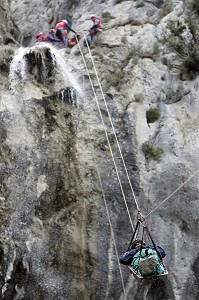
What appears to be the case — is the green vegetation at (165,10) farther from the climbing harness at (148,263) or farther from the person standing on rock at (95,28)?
the climbing harness at (148,263)

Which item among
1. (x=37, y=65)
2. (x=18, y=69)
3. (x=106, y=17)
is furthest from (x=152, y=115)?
(x=106, y=17)

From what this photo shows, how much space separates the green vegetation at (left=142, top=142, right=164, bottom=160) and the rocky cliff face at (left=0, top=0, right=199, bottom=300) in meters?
0.03

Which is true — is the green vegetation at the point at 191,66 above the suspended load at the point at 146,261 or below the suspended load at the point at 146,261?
above

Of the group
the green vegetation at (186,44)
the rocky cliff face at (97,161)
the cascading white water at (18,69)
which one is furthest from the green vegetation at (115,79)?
the cascading white water at (18,69)

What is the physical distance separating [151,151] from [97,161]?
163 cm

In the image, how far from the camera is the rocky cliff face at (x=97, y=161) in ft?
37.3

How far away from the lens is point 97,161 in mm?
12883

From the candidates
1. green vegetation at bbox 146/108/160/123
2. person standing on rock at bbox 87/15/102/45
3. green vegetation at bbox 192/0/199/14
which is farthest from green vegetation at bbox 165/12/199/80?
person standing on rock at bbox 87/15/102/45

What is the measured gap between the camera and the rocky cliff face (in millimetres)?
11375

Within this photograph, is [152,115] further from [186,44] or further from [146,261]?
[146,261]

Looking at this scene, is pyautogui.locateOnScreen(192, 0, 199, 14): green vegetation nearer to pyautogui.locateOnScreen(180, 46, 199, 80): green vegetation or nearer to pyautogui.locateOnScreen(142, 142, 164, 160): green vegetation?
pyautogui.locateOnScreen(180, 46, 199, 80): green vegetation

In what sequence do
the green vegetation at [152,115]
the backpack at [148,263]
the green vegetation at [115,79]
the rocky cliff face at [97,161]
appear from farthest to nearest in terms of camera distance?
the green vegetation at [115,79], the green vegetation at [152,115], the rocky cliff face at [97,161], the backpack at [148,263]

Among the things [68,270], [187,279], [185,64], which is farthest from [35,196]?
[185,64]

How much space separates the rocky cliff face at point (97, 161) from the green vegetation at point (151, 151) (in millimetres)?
30
